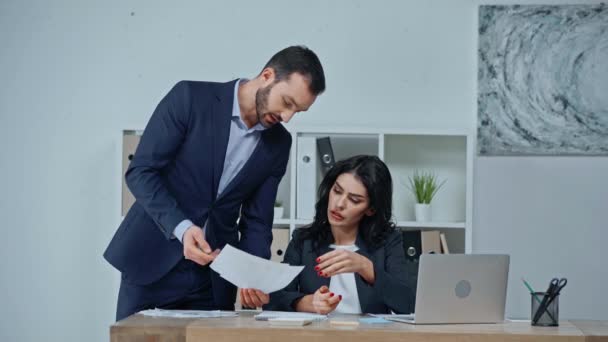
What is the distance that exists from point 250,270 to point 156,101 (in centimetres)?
211

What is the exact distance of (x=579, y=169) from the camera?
387 centimetres

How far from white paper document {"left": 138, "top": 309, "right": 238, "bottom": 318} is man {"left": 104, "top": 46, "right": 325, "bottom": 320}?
0.07 m

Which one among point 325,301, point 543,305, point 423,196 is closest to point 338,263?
point 325,301

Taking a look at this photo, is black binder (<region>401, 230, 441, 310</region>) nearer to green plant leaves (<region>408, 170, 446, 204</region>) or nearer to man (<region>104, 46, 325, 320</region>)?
green plant leaves (<region>408, 170, 446, 204</region>)

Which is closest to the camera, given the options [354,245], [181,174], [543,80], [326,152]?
[181,174]

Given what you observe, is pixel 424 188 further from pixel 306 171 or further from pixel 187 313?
pixel 187 313

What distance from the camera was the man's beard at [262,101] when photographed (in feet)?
7.05

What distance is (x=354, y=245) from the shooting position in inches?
104

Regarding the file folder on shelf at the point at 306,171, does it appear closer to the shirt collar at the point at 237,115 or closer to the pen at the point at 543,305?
the shirt collar at the point at 237,115

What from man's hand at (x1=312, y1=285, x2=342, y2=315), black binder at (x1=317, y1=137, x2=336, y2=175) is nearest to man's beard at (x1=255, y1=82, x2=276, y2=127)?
A: man's hand at (x1=312, y1=285, x2=342, y2=315)

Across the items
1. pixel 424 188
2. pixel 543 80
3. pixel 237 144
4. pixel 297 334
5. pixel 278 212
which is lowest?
pixel 297 334

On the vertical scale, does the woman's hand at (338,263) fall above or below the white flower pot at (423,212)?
below

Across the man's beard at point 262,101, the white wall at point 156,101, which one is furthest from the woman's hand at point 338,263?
the white wall at point 156,101

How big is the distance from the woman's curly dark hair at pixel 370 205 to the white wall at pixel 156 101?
1165 millimetres
